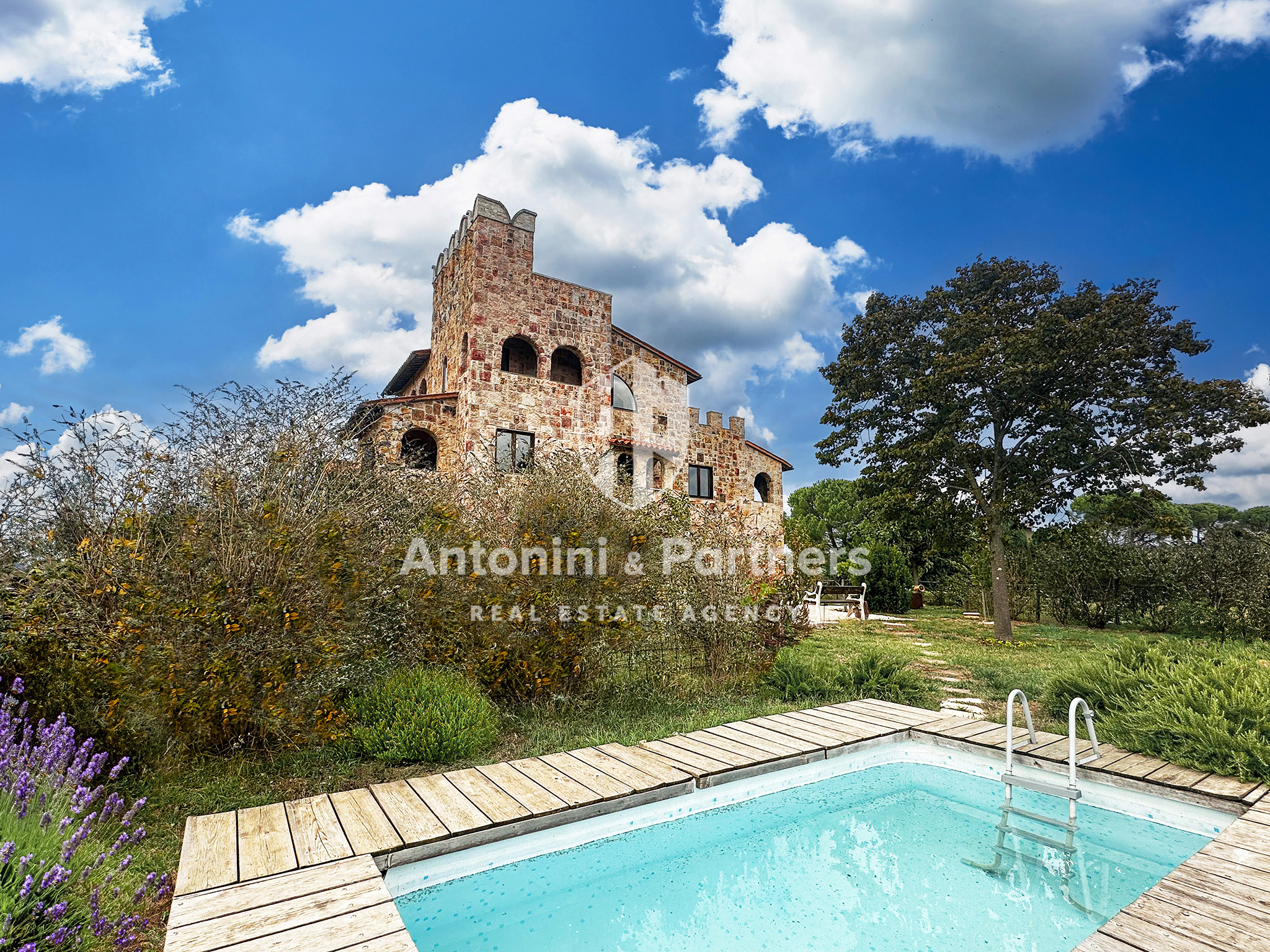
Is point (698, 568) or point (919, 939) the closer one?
point (919, 939)

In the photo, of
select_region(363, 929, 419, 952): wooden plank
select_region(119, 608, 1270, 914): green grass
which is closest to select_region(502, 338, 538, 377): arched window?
select_region(119, 608, 1270, 914): green grass

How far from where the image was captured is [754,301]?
13.6 meters

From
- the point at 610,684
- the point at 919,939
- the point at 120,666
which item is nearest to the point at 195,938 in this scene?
the point at 120,666

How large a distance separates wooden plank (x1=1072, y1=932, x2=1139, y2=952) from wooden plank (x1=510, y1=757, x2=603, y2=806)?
2128 mm

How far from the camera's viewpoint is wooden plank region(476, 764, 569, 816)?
3273mm

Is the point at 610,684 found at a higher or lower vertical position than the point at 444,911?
higher

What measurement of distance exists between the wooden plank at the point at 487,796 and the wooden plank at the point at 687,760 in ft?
3.58

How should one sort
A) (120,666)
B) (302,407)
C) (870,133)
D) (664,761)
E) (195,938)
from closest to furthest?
1. (195,938)
2. (120,666)
3. (664,761)
4. (302,407)
5. (870,133)

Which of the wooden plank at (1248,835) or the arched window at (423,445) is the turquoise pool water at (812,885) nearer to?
the wooden plank at (1248,835)

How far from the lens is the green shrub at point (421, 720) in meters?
4.18

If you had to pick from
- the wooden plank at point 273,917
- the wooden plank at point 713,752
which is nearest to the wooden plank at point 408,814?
the wooden plank at point 273,917

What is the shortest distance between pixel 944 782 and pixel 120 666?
17.1 ft

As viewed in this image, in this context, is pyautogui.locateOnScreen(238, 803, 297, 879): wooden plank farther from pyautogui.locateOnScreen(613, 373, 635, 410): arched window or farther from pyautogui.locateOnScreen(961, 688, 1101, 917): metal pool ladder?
pyautogui.locateOnScreen(613, 373, 635, 410): arched window

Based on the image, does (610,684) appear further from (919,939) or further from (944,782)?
(919,939)
